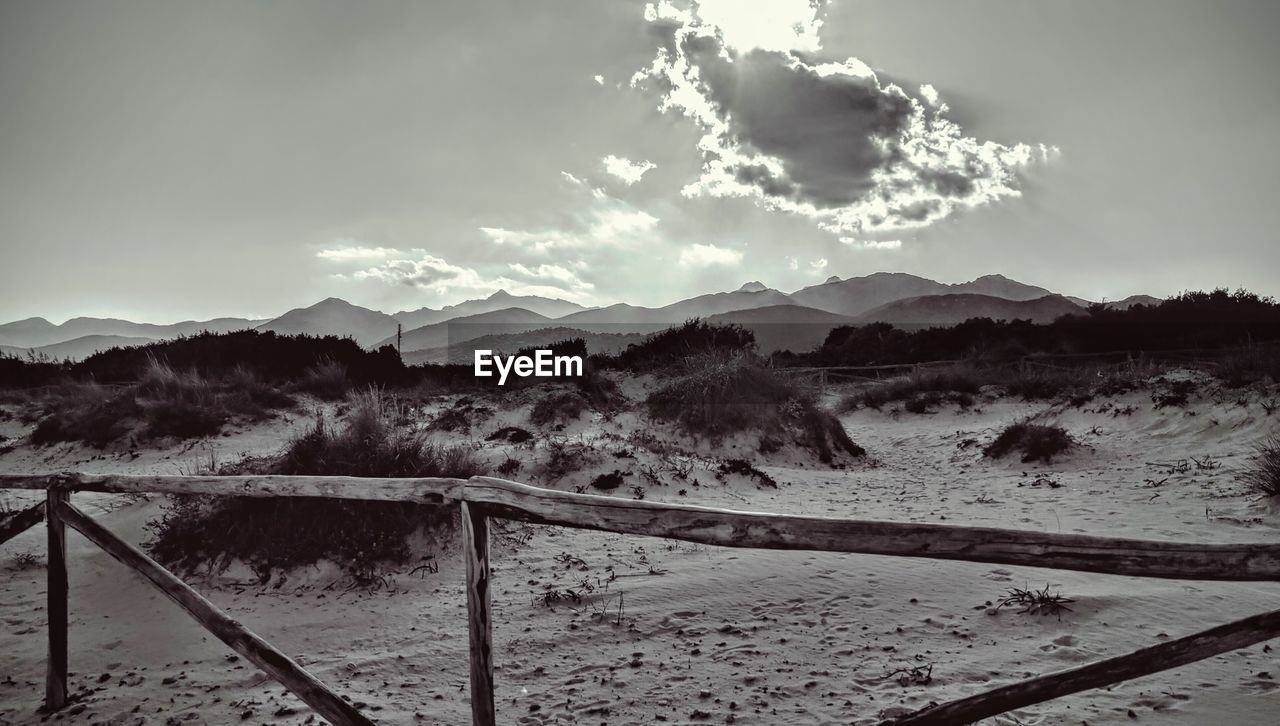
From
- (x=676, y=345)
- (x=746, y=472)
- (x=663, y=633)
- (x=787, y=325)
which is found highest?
(x=787, y=325)

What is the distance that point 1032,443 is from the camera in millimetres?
11805

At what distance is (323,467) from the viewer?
7.12 m

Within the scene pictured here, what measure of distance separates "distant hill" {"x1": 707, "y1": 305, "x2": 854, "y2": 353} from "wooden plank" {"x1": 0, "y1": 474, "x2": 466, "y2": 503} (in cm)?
6487

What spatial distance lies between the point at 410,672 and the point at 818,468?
10054 millimetres

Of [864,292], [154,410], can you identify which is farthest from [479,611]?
[864,292]

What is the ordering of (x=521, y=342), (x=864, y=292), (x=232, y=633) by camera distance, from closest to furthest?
(x=232, y=633) → (x=521, y=342) → (x=864, y=292)

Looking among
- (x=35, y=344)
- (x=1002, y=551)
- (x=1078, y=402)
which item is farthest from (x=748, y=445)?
(x=35, y=344)

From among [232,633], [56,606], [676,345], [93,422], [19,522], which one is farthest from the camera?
[676,345]

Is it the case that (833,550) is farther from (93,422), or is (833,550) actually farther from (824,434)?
(93,422)

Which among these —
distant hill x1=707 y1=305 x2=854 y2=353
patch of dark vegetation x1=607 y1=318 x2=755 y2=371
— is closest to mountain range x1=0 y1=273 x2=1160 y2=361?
distant hill x1=707 y1=305 x2=854 y2=353

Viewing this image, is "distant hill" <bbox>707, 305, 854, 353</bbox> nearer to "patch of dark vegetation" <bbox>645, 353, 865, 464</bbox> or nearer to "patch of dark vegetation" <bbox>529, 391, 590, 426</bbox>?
"patch of dark vegetation" <bbox>645, 353, 865, 464</bbox>

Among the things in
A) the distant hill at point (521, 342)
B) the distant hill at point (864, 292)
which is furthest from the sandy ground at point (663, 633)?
the distant hill at point (864, 292)

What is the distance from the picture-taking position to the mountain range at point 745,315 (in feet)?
327

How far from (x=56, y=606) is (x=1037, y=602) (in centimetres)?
674
